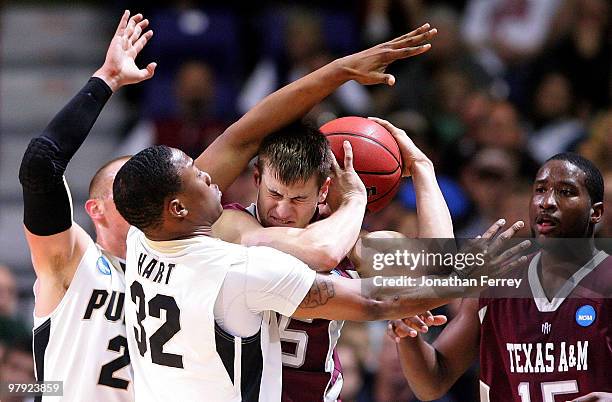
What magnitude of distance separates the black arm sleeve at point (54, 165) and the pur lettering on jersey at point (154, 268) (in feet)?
1.41

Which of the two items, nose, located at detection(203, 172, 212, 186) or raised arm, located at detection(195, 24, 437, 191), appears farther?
raised arm, located at detection(195, 24, 437, 191)

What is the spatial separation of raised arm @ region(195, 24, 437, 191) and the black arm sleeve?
53 cm

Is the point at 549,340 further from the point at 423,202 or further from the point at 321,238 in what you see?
the point at 321,238

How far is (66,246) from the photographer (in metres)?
4.41

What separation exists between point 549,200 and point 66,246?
6.67 ft

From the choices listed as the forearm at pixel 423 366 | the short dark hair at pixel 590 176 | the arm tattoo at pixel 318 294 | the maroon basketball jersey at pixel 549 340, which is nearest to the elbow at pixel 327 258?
the arm tattoo at pixel 318 294

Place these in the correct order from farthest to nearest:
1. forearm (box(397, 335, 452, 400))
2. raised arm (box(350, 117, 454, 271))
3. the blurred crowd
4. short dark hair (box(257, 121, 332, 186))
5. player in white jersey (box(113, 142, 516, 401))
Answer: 1. the blurred crowd
2. forearm (box(397, 335, 452, 400))
3. raised arm (box(350, 117, 454, 271))
4. short dark hair (box(257, 121, 332, 186))
5. player in white jersey (box(113, 142, 516, 401))

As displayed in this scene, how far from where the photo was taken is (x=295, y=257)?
4059 mm

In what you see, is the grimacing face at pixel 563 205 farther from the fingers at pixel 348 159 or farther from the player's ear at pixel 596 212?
the fingers at pixel 348 159

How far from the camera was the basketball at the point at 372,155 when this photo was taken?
14.7 ft

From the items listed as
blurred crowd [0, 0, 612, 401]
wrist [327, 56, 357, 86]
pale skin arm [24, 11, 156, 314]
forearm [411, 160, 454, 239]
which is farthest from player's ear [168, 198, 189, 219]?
blurred crowd [0, 0, 612, 401]

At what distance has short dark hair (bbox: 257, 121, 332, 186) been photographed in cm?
420

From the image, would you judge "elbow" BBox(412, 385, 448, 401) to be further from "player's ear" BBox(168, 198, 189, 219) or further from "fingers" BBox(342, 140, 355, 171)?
"player's ear" BBox(168, 198, 189, 219)

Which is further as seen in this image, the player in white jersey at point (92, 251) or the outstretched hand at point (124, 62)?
the outstretched hand at point (124, 62)
